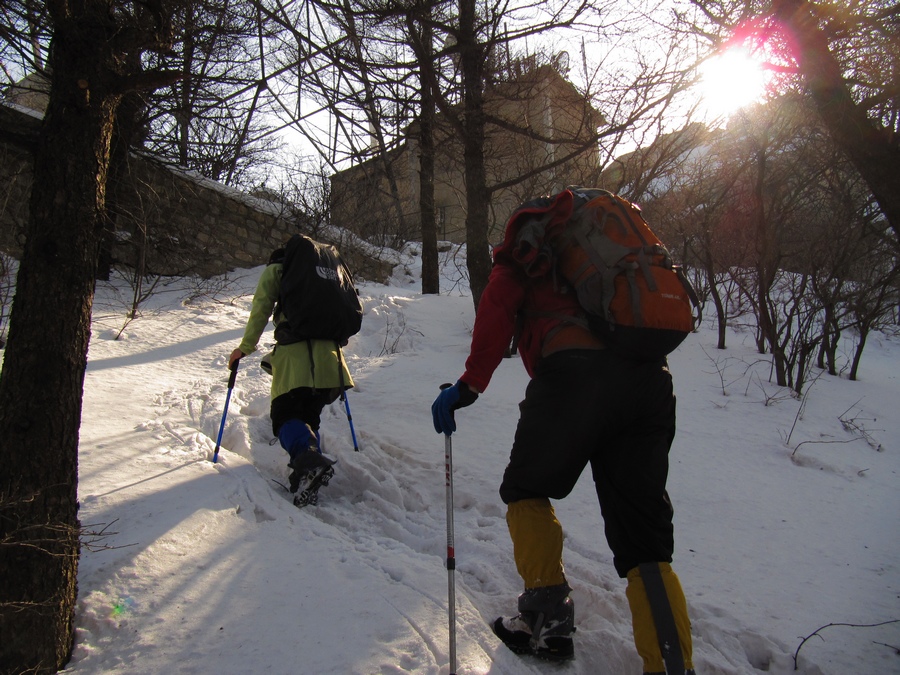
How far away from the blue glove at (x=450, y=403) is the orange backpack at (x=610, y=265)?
514 millimetres

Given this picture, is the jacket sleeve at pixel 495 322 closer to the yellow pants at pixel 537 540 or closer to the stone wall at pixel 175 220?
the yellow pants at pixel 537 540

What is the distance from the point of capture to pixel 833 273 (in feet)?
22.7

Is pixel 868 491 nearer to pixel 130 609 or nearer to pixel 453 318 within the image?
pixel 130 609

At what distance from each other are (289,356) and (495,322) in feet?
6.11

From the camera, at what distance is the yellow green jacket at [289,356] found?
347 centimetres

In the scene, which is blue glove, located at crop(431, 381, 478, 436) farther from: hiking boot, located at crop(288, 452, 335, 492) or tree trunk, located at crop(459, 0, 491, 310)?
tree trunk, located at crop(459, 0, 491, 310)

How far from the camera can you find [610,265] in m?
1.93

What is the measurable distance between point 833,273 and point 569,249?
258 inches

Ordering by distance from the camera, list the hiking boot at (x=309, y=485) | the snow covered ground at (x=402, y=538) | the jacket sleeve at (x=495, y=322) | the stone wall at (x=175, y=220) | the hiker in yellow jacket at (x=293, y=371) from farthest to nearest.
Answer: the stone wall at (x=175, y=220) → the hiker in yellow jacket at (x=293, y=371) → the hiking boot at (x=309, y=485) → the jacket sleeve at (x=495, y=322) → the snow covered ground at (x=402, y=538)

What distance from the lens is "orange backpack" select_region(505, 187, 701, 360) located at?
1.86 meters

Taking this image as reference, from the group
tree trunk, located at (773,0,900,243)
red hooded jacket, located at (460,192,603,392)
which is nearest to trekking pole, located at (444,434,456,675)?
red hooded jacket, located at (460,192,603,392)

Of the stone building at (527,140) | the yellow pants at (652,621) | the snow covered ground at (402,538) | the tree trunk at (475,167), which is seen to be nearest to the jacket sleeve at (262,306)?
the snow covered ground at (402,538)

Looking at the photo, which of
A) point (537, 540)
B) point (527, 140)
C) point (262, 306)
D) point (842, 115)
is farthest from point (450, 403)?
point (527, 140)

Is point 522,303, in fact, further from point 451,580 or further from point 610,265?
point 451,580
